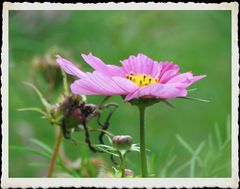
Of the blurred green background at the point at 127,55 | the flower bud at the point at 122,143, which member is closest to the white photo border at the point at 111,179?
the flower bud at the point at 122,143

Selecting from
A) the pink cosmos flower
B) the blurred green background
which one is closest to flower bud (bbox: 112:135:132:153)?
the pink cosmos flower

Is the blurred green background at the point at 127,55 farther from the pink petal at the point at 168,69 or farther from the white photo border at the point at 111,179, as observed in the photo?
the pink petal at the point at 168,69

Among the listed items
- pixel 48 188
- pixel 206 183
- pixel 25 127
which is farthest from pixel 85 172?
pixel 25 127

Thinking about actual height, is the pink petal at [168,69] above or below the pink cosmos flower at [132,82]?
above

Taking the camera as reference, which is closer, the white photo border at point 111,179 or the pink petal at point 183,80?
the pink petal at point 183,80

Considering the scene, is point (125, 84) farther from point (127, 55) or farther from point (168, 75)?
point (127, 55)

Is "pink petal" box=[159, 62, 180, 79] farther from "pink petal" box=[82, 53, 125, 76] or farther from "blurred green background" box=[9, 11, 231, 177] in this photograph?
"blurred green background" box=[9, 11, 231, 177]
